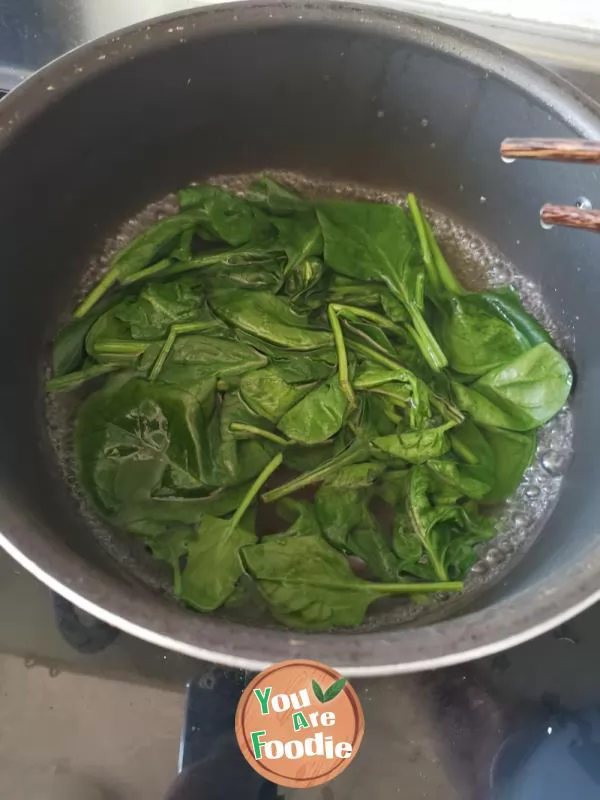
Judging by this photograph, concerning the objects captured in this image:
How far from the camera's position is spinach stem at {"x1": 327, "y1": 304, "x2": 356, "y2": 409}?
3.08ft

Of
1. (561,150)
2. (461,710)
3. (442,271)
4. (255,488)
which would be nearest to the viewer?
(561,150)

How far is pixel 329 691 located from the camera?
2.25 feet

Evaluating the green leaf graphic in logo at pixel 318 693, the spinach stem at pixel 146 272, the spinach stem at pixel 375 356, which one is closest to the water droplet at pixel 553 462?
the spinach stem at pixel 375 356

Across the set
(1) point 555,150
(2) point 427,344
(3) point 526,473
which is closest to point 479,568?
(3) point 526,473

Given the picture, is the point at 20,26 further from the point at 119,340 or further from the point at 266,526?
the point at 266,526

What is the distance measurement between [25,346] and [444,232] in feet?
2.03

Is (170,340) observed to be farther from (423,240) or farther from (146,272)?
(423,240)

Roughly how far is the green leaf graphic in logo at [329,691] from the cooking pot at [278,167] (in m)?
0.09

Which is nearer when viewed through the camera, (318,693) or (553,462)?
(318,693)

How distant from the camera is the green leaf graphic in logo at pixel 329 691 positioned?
0.68 metres

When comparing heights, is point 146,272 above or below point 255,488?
above

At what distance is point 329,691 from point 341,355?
0.43 meters

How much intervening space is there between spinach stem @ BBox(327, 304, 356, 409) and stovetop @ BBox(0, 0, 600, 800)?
343mm

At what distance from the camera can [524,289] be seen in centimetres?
106
